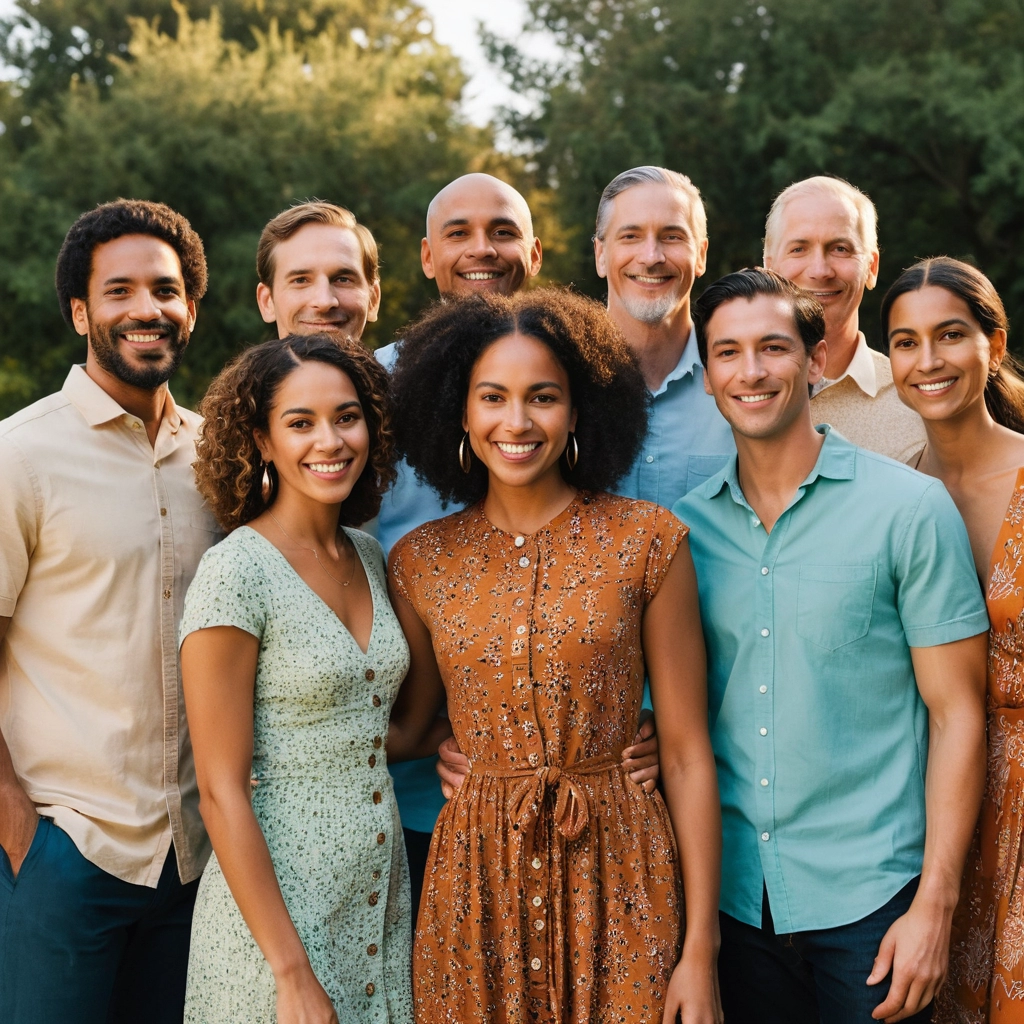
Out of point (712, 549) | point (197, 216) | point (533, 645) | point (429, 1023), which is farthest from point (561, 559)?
point (197, 216)

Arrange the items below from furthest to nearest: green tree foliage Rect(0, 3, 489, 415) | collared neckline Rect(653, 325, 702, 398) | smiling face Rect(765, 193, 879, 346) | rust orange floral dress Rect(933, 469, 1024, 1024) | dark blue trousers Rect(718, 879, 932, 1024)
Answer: green tree foliage Rect(0, 3, 489, 415), smiling face Rect(765, 193, 879, 346), collared neckline Rect(653, 325, 702, 398), rust orange floral dress Rect(933, 469, 1024, 1024), dark blue trousers Rect(718, 879, 932, 1024)

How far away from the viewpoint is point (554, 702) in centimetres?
311

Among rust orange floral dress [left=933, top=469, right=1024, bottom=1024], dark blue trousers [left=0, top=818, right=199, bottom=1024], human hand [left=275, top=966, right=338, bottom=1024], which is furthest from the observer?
dark blue trousers [left=0, top=818, right=199, bottom=1024]

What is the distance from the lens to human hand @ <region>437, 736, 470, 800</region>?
3.25 meters

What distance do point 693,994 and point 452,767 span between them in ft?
Result: 2.79

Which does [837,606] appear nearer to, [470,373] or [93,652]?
[470,373]

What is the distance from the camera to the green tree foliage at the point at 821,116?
1681 centimetres

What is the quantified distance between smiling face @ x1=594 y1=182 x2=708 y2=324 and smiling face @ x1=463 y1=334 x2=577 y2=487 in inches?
47.5

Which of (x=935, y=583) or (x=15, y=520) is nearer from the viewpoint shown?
(x=935, y=583)

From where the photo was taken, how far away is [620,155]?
734 inches

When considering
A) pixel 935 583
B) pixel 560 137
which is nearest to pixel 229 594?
pixel 935 583

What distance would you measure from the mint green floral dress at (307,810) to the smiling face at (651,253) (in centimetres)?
192

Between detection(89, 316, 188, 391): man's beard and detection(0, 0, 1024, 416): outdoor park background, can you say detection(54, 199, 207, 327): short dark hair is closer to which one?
detection(89, 316, 188, 391): man's beard

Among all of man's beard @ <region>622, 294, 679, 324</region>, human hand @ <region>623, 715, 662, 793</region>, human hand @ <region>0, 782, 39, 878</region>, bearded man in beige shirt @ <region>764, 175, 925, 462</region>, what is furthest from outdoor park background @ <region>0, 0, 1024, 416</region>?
human hand @ <region>0, 782, 39, 878</region>
